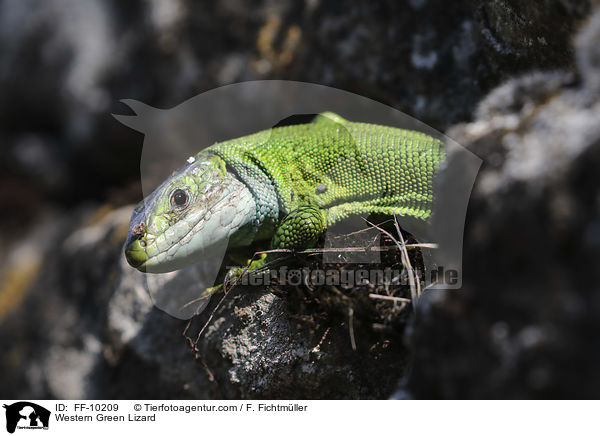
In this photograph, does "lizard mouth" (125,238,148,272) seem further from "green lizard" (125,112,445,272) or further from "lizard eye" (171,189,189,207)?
"lizard eye" (171,189,189,207)

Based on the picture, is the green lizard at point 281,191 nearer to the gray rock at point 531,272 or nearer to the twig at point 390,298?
the twig at point 390,298

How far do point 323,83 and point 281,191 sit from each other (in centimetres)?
134

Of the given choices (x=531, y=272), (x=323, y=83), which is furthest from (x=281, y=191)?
(x=531, y=272)

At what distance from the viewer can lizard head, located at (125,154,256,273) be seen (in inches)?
88.3

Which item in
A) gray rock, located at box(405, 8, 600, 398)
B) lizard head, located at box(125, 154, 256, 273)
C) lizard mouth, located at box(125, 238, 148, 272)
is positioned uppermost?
lizard head, located at box(125, 154, 256, 273)

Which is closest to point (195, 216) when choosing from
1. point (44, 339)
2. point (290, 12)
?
point (290, 12)

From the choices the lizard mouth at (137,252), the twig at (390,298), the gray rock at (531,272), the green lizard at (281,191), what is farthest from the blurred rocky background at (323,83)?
the lizard mouth at (137,252)

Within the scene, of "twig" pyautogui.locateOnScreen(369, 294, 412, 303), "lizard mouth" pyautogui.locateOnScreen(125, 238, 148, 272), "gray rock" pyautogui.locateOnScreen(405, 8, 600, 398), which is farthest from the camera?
"lizard mouth" pyautogui.locateOnScreen(125, 238, 148, 272)

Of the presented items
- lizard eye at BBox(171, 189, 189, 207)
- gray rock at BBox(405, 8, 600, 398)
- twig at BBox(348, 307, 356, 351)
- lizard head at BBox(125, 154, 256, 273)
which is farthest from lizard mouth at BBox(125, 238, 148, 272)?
gray rock at BBox(405, 8, 600, 398)

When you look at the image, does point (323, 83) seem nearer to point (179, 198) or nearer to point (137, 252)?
point (179, 198)

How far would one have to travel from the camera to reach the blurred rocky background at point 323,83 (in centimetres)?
122

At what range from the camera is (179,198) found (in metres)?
2.33

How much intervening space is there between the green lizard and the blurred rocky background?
1.21 feet

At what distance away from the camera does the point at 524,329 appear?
3.97 feet
